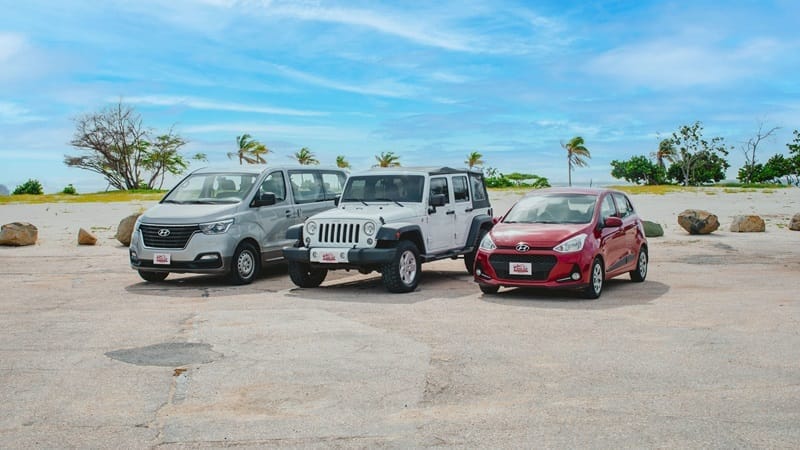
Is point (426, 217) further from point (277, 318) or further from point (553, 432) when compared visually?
point (553, 432)

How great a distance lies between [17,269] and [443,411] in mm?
14282

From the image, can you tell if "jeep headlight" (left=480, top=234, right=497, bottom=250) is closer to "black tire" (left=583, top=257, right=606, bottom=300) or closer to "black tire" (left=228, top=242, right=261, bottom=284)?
"black tire" (left=583, top=257, right=606, bottom=300)

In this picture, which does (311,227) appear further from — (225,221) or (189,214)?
(189,214)

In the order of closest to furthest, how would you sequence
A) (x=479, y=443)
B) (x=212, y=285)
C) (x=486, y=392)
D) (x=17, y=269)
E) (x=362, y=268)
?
(x=479, y=443), (x=486, y=392), (x=362, y=268), (x=212, y=285), (x=17, y=269)

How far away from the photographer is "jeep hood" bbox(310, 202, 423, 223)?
1358cm

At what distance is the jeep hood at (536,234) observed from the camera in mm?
12495

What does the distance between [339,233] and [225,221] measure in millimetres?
2172

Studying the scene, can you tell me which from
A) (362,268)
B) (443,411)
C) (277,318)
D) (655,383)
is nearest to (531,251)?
(362,268)

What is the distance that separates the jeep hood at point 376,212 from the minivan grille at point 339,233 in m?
0.12

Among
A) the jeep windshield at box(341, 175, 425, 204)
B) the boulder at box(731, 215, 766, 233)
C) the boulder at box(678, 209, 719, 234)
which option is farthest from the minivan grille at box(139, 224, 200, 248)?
the boulder at box(731, 215, 766, 233)

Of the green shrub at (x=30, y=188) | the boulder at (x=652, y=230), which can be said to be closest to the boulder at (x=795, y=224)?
the boulder at (x=652, y=230)

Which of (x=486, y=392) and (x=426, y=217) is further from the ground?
(x=426, y=217)

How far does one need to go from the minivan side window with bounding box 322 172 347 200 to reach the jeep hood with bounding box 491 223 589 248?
463 centimetres

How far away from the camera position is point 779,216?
32.8m
